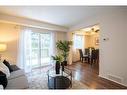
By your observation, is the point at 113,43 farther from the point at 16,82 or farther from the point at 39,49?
the point at 39,49

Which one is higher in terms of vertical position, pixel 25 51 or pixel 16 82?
pixel 25 51

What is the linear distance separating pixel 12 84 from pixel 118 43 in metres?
3.31

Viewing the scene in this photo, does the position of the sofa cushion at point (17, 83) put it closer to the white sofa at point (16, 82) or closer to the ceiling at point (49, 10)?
the white sofa at point (16, 82)

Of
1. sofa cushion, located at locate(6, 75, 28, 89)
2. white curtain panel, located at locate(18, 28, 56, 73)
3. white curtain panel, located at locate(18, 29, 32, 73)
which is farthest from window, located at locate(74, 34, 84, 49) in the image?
sofa cushion, located at locate(6, 75, 28, 89)

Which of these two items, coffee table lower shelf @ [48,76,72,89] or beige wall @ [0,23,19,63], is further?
beige wall @ [0,23,19,63]

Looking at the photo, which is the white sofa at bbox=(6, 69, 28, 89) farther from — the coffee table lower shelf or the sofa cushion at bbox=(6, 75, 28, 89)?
the coffee table lower shelf

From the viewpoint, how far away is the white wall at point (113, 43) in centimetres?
353

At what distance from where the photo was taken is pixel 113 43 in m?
3.86

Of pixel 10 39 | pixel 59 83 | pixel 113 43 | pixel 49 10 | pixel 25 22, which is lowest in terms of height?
pixel 59 83

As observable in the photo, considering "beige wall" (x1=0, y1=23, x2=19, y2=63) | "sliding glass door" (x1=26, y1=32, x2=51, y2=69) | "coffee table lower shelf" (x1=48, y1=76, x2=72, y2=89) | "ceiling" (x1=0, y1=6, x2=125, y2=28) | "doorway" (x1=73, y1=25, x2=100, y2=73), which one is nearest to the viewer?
"coffee table lower shelf" (x1=48, y1=76, x2=72, y2=89)

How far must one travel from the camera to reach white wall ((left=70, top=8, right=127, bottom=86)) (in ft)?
11.6

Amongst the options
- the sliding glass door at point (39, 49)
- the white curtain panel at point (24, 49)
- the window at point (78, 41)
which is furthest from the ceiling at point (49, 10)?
the window at point (78, 41)

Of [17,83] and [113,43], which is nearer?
[17,83]

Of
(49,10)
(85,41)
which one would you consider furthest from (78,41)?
(49,10)
